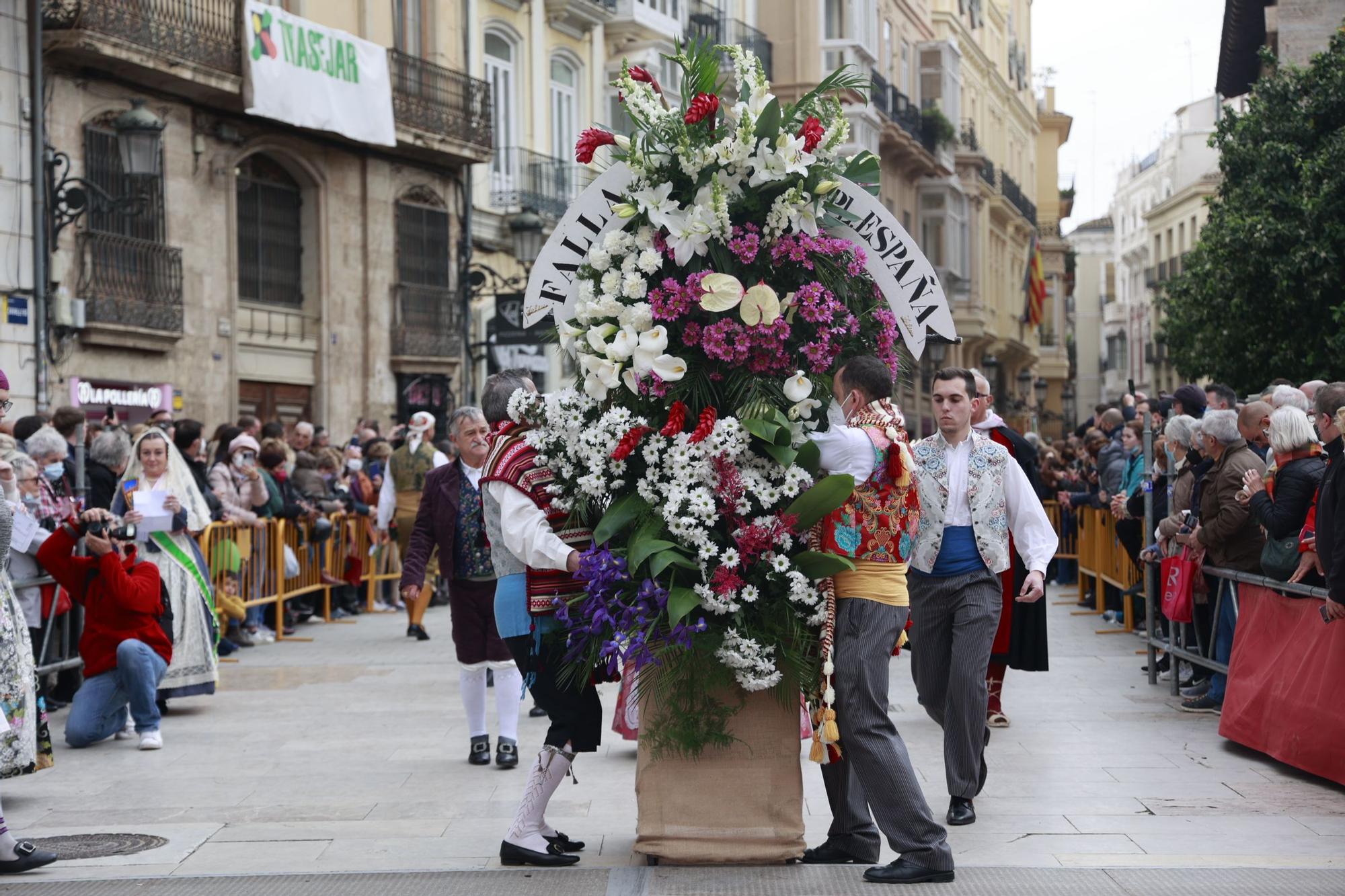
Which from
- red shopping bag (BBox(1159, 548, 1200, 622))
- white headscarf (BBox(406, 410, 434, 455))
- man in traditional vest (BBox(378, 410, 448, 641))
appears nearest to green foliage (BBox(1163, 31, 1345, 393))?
white headscarf (BBox(406, 410, 434, 455))

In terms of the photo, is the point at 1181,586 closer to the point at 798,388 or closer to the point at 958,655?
the point at 958,655

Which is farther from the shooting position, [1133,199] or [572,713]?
[1133,199]

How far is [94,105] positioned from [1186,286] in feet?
55.0

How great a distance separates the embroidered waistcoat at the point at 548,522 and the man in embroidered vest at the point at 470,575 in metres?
2.20

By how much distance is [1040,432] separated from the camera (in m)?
61.2

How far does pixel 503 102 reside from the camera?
29344 mm

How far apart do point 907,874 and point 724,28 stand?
34.6m

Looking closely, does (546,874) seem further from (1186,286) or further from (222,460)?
(1186,286)

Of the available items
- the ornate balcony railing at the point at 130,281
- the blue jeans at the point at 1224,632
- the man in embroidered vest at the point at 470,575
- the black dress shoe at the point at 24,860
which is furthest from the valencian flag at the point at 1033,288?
the black dress shoe at the point at 24,860

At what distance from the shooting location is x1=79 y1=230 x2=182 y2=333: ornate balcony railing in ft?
63.4

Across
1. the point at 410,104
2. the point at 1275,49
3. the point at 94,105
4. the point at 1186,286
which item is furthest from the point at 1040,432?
the point at 94,105

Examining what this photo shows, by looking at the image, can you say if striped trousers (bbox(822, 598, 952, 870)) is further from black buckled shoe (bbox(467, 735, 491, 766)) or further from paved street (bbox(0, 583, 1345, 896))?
black buckled shoe (bbox(467, 735, 491, 766))

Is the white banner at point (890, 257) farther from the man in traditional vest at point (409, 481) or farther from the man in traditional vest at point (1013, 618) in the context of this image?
the man in traditional vest at point (409, 481)

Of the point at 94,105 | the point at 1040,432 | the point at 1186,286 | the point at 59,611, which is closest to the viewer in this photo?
the point at 59,611
